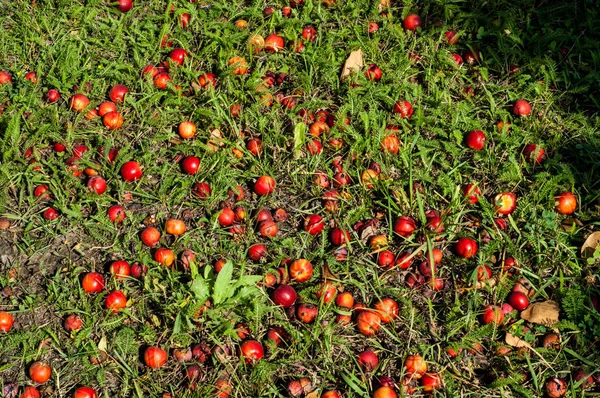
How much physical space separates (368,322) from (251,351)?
63 cm

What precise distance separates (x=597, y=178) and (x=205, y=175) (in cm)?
242

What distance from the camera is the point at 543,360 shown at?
3.41 meters

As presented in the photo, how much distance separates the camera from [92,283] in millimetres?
3576

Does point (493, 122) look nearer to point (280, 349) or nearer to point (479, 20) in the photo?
point (479, 20)

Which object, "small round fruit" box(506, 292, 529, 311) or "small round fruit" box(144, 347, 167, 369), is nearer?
"small round fruit" box(144, 347, 167, 369)

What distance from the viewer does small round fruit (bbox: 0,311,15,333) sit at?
345 cm

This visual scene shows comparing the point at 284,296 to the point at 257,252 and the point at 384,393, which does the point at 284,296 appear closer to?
the point at 257,252

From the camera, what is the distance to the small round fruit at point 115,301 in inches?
139

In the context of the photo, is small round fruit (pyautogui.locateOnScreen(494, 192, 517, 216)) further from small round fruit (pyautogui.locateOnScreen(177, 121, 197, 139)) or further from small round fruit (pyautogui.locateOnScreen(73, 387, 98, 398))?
small round fruit (pyautogui.locateOnScreen(73, 387, 98, 398))

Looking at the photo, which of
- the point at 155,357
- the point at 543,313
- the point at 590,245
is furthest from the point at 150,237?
the point at 590,245

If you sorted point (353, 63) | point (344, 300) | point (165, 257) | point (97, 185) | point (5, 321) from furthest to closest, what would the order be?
point (353, 63)
point (97, 185)
point (165, 257)
point (344, 300)
point (5, 321)

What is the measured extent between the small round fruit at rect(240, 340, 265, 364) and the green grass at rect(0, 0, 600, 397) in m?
0.04

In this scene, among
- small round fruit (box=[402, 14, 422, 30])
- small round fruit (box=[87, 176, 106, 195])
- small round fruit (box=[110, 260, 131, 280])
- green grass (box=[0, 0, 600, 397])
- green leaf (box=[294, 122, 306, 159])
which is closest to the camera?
green grass (box=[0, 0, 600, 397])

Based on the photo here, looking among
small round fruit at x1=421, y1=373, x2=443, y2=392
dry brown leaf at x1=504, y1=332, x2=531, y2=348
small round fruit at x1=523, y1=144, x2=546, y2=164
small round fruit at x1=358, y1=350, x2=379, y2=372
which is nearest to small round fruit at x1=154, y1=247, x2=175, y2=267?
small round fruit at x1=358, y1=350, x2=379, y2=372
